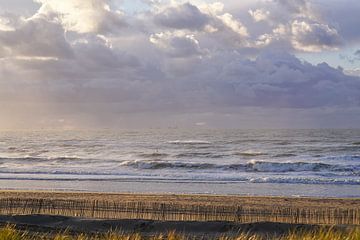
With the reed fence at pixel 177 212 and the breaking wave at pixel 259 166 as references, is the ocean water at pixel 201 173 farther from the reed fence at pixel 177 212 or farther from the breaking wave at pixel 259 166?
the reed fence at pixel 177 212

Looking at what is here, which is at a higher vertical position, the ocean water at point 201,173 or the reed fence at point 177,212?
the reed fence at point 177,212

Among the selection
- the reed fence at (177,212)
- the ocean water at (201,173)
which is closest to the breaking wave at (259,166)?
the ocean water at (201,173)

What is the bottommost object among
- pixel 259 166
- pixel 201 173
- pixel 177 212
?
pixel 201 173

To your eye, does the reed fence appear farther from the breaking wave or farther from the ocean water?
the breaking wave

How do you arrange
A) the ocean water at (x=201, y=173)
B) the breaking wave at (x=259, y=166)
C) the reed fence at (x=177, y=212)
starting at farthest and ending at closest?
the breaking wave at (x=259, y=166)
the ocean water at (x=201, y=173)
the reed fence at (x=177, y=212)

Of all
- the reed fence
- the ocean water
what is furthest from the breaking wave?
the reed fence

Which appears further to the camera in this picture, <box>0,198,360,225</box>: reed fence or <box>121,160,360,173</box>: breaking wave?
<box>121,160,360,173</box>: breaking wave

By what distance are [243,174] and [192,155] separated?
17.8 metres

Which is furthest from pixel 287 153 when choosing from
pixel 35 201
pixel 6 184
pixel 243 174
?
pixel 35 201

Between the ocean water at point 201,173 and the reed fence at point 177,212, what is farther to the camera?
the ocean water at point 201,173

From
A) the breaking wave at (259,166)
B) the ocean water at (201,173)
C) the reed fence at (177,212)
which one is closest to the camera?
the reed fence at (177,212)

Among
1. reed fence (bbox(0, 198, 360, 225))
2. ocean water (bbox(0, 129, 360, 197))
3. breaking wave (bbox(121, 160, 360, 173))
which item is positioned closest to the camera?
reed fence (bbox(0, 198, 360, 225))

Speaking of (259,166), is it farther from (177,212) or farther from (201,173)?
(177,212)

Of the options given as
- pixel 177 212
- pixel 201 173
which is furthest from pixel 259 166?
pixel 177 212
